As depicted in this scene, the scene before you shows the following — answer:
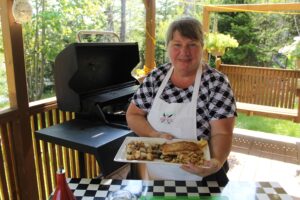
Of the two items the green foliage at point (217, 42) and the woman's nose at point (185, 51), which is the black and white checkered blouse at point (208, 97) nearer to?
the woman's nose at point (185, 51)

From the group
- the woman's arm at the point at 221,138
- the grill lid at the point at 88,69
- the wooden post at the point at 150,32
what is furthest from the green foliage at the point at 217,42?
the woman's arm at the point at 221,138

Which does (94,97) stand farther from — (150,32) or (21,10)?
(150,32)

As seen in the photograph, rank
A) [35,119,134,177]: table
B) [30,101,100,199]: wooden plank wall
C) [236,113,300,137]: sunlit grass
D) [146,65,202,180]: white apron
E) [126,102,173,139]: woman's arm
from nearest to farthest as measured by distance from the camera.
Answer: [146,65,202,180]: white apron < [126,102,173,139]: woman's arm < [35,119,134,177]: table < [30,101,100,199]: wooden plank wall < [236,113,300,137]: sunlit grass

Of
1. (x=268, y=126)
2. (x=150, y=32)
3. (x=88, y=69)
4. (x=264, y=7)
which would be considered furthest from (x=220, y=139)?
(x=268, y=126)

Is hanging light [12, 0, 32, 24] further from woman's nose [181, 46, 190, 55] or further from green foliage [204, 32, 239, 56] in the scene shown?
green foliage [204, 32, 239, 56]

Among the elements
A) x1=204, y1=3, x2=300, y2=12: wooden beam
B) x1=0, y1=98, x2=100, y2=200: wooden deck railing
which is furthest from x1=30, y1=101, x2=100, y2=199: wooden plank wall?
x1=204, y1=3, x2=300, y2=12: wooden beam

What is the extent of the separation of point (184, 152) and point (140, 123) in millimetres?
433

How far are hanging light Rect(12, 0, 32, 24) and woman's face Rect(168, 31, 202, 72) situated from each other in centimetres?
104

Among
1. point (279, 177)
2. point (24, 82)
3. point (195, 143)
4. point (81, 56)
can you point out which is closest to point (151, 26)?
point (81, 56)

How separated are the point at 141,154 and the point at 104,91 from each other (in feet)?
4.05

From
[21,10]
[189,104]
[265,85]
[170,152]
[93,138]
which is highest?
[21,10]

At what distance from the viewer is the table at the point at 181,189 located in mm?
1100

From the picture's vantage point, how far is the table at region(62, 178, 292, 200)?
3.61 feet

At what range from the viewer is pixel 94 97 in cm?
216
